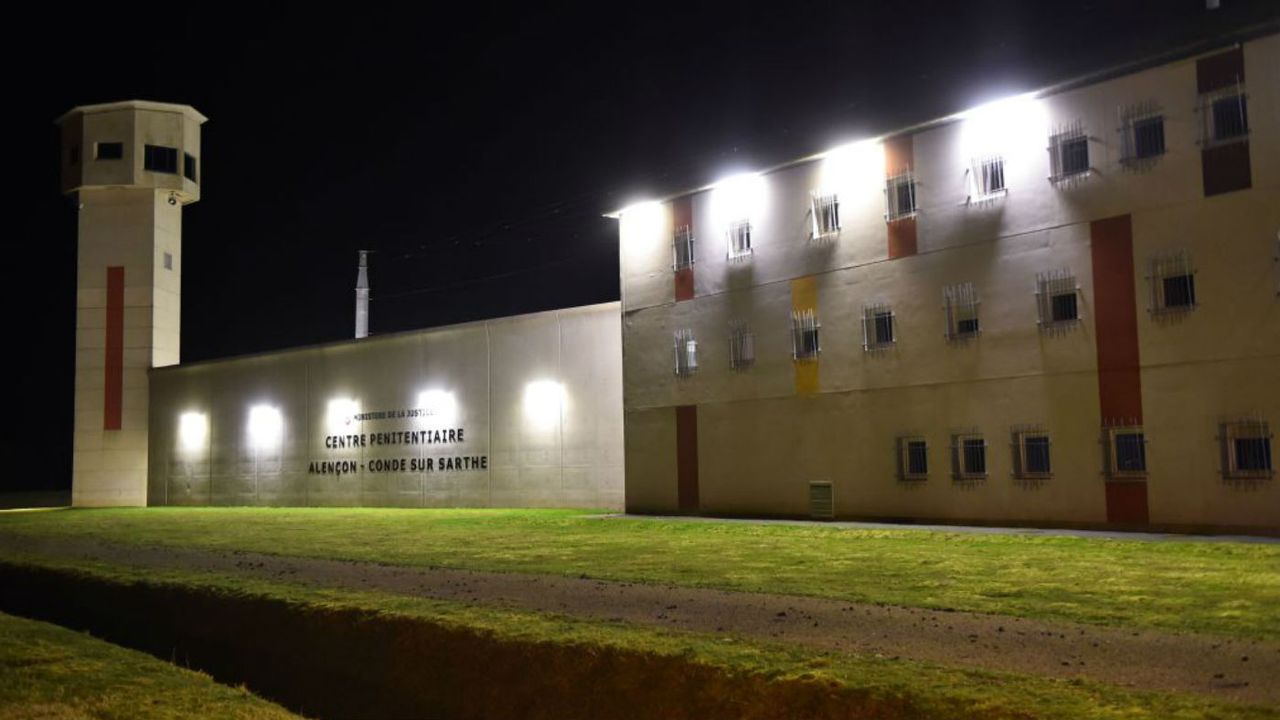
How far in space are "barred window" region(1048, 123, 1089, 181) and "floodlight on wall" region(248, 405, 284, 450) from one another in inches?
1171

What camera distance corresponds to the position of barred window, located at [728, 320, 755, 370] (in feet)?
85.2

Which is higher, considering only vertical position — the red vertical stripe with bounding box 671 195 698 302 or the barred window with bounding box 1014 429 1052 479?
the red vertical stripe with bounding box 671 195 698 302

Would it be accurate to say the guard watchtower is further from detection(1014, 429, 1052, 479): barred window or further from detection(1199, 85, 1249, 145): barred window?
detection(1199, 85, 1249, 145): barred window

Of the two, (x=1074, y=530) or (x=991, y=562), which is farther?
(x=1074, y=530)

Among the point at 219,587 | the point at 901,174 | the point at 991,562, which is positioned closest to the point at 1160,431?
the point at 991,562

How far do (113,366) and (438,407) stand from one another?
1854 cm

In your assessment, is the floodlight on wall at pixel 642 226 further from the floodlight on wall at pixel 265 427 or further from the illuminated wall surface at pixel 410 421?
the floodlight on wall at pixel 265 427

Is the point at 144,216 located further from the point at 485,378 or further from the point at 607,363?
the point at 607,363

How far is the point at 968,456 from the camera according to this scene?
71.1ft

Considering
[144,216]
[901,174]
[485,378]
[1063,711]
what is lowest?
[1063,711]

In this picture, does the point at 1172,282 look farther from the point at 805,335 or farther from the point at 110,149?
the point at 110,149

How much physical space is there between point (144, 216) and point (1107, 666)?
150ft

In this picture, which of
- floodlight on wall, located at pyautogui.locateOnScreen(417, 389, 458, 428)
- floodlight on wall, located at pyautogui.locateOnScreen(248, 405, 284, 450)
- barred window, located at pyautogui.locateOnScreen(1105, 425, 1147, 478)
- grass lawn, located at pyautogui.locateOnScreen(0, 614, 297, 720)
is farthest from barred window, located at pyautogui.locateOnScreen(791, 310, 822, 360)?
floodlight on wall, located at pyautogui.locateOnScreen(248, 405, 284, 450)

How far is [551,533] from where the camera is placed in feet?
74.8
